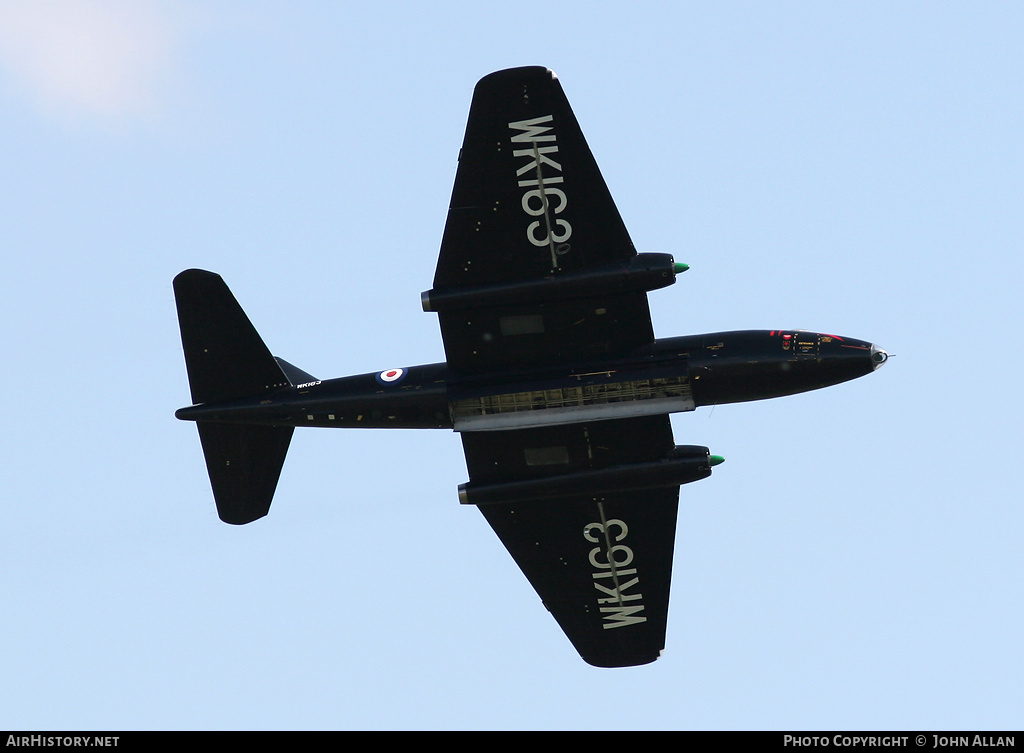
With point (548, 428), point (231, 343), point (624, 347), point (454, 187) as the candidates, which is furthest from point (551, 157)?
point (231, 343)

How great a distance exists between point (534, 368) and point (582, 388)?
4.43ft

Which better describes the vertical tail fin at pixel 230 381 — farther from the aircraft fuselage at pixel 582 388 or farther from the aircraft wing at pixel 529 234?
the aircraft wing at pixel 529 234

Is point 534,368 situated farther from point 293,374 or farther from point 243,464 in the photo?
point 243,464

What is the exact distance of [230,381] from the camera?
109ft

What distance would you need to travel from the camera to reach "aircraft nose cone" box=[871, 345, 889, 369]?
3109 centimetres

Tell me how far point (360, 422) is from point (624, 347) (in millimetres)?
7145

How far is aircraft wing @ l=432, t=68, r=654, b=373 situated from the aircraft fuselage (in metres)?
0.60

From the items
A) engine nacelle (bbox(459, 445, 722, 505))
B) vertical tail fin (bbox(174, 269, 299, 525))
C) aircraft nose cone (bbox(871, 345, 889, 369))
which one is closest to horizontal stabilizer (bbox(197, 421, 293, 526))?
vertical tail fin (bbox(174, 269, 299, 525))

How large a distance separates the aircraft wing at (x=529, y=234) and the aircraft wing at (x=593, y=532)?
254 cm

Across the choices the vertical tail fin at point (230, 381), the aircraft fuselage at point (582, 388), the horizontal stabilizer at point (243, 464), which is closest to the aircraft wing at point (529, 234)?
the aircraft fuselage at point (582, 388)

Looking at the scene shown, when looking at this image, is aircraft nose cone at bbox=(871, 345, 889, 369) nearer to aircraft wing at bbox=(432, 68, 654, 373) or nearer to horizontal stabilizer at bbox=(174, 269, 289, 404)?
aircraft wing at bbox=(432, 68, 654, 373)

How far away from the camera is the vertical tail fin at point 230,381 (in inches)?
1293

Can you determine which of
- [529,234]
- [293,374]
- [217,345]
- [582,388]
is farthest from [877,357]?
[217,345]
